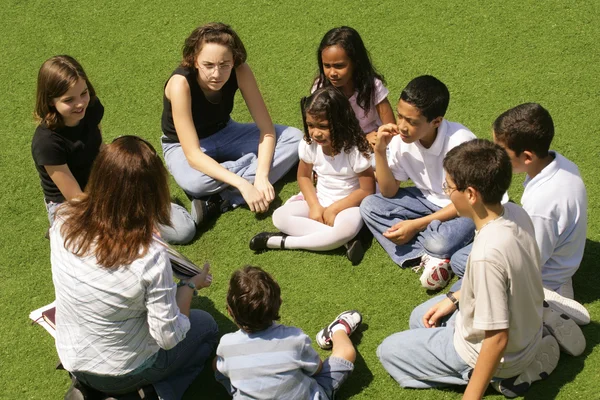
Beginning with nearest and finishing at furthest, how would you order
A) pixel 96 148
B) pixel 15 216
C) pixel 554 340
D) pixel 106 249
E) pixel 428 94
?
pixel 106 249 → pixel 554 340 → pixel 428 94 → pixel 96 148 → pixel 15 216

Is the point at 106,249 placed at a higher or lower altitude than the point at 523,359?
higher

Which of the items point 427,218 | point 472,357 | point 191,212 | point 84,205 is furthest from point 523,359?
point 191,212

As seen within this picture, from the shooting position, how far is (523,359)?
3.60 meters

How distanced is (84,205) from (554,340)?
2.47 meters

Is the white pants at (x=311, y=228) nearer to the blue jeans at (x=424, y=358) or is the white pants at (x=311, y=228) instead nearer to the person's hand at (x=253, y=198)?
the person's hand at (x=253, y=198)

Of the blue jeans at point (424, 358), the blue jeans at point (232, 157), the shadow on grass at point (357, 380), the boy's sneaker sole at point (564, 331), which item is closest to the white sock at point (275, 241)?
the blue jeans at point (232, 157)

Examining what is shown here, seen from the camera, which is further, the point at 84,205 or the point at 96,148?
the point at 96,148

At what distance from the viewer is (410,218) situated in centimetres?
481

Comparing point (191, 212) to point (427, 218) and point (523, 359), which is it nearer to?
point (427, 218)

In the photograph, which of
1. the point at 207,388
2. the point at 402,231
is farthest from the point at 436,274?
the point at 207,388

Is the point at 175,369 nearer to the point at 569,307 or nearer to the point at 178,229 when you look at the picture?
the point at 178,229

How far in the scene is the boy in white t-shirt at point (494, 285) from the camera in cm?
320

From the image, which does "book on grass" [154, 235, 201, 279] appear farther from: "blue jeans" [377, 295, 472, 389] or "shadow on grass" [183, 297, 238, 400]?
"blue jeans" [377, 295, 472, 389]

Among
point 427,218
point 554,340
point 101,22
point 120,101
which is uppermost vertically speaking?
point 101,22
